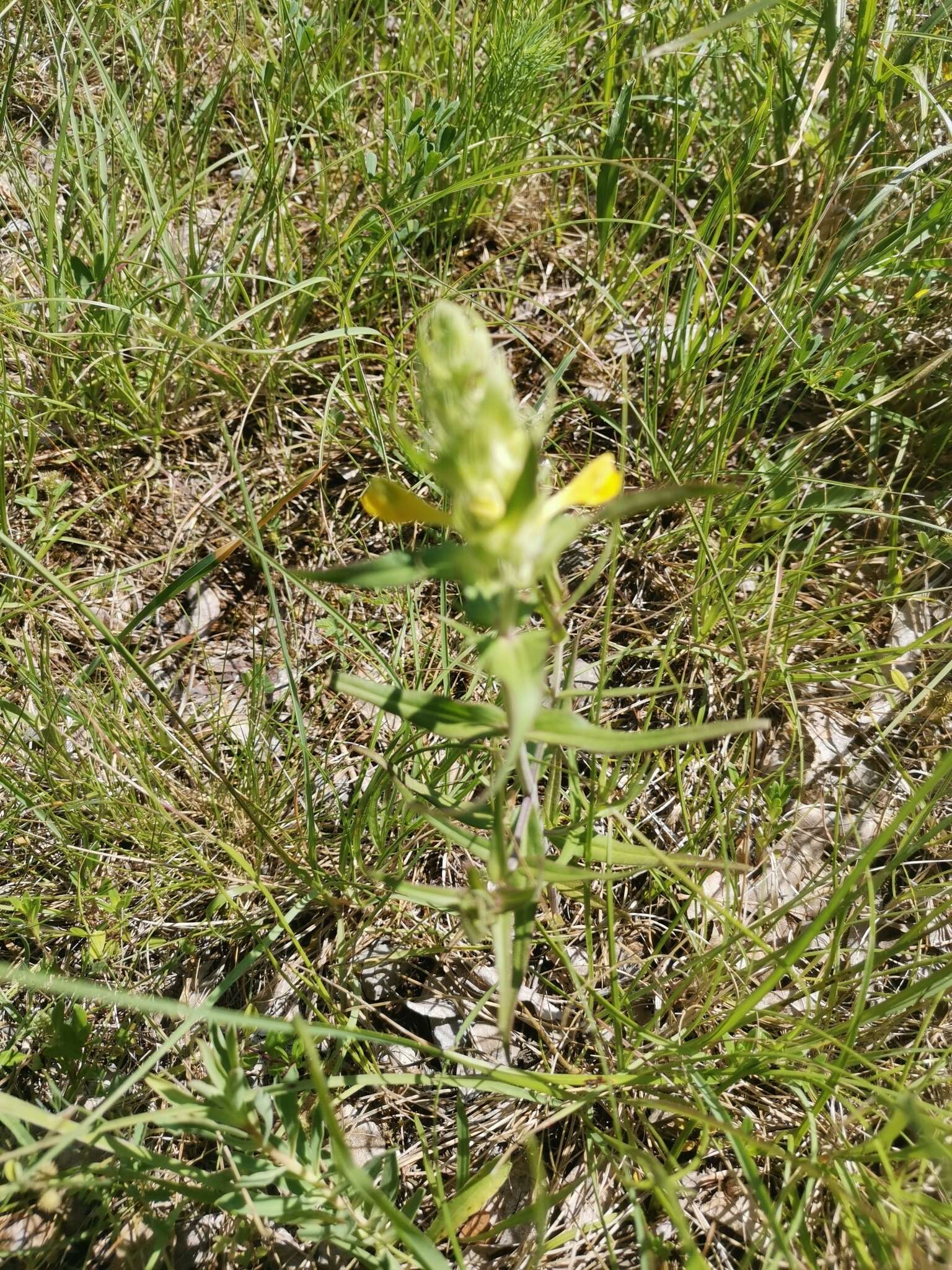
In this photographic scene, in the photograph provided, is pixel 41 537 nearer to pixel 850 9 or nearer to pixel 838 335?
pixel 838 335

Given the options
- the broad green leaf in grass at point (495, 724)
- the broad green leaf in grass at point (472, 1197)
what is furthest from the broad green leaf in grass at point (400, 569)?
the broad green leaf in grass at point (472, 1197)

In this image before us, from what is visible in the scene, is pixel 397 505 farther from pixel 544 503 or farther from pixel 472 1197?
pixel 472 1197

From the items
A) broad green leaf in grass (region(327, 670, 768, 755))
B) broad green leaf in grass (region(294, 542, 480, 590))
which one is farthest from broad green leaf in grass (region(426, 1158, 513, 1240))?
broad green leaf in grass (region(294, 542, 480, 590))

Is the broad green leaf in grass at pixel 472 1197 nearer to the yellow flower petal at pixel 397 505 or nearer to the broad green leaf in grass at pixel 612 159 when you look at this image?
the yellow flower petal at pixel 397 505

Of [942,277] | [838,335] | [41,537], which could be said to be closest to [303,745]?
[41,537]

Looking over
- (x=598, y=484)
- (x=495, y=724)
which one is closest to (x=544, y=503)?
(x=598, y=484)
